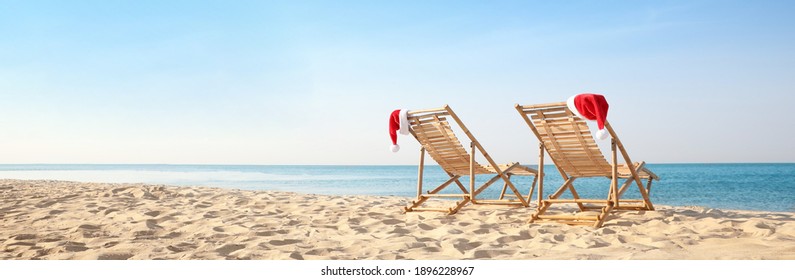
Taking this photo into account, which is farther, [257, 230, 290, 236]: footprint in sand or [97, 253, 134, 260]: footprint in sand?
[257, 230, 290, 236]: footprint in sand

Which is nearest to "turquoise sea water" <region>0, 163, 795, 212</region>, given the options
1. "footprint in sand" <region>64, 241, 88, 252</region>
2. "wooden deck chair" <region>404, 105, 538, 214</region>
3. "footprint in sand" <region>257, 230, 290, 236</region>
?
"wooden deck chair" <region>404, 105, 538, 214</region>

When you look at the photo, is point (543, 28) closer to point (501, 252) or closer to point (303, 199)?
point (303, 199)

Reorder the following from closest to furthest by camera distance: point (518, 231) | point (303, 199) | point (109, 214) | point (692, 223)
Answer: point (518, 231) < point (692, 223) < point (109, 214) < point (303, 199)

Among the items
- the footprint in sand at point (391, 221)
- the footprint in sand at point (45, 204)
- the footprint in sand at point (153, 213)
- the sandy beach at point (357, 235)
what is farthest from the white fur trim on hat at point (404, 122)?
the footprint in sand at point (45, 204)

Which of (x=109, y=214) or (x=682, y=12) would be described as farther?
(x=682, y=12)

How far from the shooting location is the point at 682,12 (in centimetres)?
976

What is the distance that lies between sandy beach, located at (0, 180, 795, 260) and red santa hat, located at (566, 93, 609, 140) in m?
0.80

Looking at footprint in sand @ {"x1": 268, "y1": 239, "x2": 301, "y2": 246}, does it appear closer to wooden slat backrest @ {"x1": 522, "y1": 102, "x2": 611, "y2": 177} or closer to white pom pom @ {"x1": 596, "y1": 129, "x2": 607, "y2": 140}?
wooden slat backrest @ {"x1": 522, "y1": 102, "x2": 611, "y2": 177}

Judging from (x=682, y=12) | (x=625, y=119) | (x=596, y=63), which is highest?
(x=682, y=12)

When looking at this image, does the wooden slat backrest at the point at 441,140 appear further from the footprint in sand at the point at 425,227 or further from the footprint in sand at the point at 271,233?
the footprint in sand at the point at 271,233

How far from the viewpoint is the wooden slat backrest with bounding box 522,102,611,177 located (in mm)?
4547

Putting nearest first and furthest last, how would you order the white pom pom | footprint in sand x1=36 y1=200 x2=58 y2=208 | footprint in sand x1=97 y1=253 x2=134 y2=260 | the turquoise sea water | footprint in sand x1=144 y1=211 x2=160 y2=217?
footprint in sand x1=97 y1=253 x2=134 y2=260 < the white pom pom < footprint in sand x1=144 y1=211 x2=160 y2=217 < footprint in sand x1=36 y1=200 x2=58 y2=208 < the turquoise sea water
